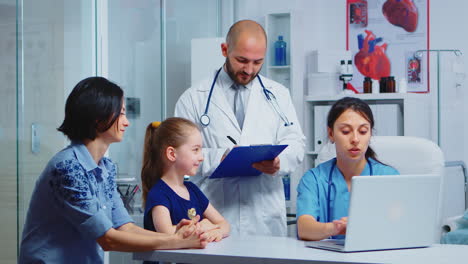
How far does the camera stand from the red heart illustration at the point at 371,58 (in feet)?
17.8

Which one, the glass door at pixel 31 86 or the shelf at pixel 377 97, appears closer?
the glass door at pixel 31 86

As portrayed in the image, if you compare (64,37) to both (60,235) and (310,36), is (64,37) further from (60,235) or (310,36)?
(310,36)

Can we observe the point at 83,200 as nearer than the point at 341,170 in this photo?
Yes

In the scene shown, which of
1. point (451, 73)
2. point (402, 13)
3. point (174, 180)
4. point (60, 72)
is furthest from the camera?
point (402, 13)

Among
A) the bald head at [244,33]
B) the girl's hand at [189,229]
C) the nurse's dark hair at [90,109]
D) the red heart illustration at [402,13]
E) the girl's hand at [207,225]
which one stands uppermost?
the red heart illustration at [402,13]

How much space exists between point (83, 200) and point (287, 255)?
57 cm

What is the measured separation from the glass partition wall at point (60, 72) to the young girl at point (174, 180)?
2.40ft

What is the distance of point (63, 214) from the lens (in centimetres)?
166

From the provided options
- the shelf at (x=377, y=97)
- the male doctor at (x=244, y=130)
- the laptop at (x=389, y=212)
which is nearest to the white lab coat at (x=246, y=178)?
the male doctor at (x=244, y=130)

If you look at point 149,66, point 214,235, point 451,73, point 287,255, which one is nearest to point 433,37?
point 451,73

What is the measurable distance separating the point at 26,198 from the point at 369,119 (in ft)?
4.88

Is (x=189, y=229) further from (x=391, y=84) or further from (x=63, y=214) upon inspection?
(x=391, y=84)

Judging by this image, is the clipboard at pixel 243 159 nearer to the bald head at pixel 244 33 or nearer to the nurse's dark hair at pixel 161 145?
the nurse's dark hair at pixel 161 145

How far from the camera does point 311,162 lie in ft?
17.0
